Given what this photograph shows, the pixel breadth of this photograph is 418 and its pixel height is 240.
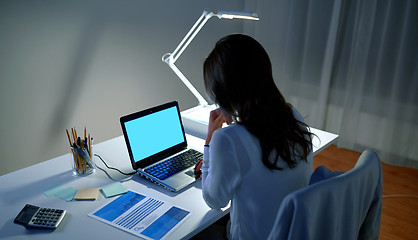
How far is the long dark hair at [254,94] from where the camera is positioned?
1128mm

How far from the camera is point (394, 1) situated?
2883 millimetres

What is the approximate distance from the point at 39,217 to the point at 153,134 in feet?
1.88

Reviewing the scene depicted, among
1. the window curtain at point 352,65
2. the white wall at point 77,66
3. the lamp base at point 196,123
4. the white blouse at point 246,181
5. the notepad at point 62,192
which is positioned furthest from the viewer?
the window curtain at point 352,65

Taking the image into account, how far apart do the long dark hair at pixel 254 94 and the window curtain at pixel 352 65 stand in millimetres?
2238

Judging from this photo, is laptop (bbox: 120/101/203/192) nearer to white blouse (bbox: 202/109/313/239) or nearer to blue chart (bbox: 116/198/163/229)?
blue chart (bbox: 116/198/163/229)

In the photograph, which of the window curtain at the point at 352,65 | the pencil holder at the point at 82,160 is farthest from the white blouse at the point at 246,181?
the window curtain at the point at 352,65

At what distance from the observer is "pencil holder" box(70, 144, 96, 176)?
4.84 feet

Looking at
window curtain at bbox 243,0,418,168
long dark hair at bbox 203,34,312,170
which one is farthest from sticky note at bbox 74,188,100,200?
window curtain at bbox 243,0,418,168

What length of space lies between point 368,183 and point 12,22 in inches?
81.5

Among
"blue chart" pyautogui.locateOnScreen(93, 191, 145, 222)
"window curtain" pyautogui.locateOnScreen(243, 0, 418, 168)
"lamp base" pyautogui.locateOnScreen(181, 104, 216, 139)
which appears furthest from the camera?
"window curtain" pyautogui.locateOnScreen(243, 0, 418, 168)

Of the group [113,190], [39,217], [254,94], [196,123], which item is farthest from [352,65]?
[39,217]

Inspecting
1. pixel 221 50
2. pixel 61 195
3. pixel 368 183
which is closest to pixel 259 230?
pixel 368 183

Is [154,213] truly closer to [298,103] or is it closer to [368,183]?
[368,183]

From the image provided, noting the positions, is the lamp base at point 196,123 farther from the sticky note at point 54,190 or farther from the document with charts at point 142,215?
the sticky note at point 54,190
